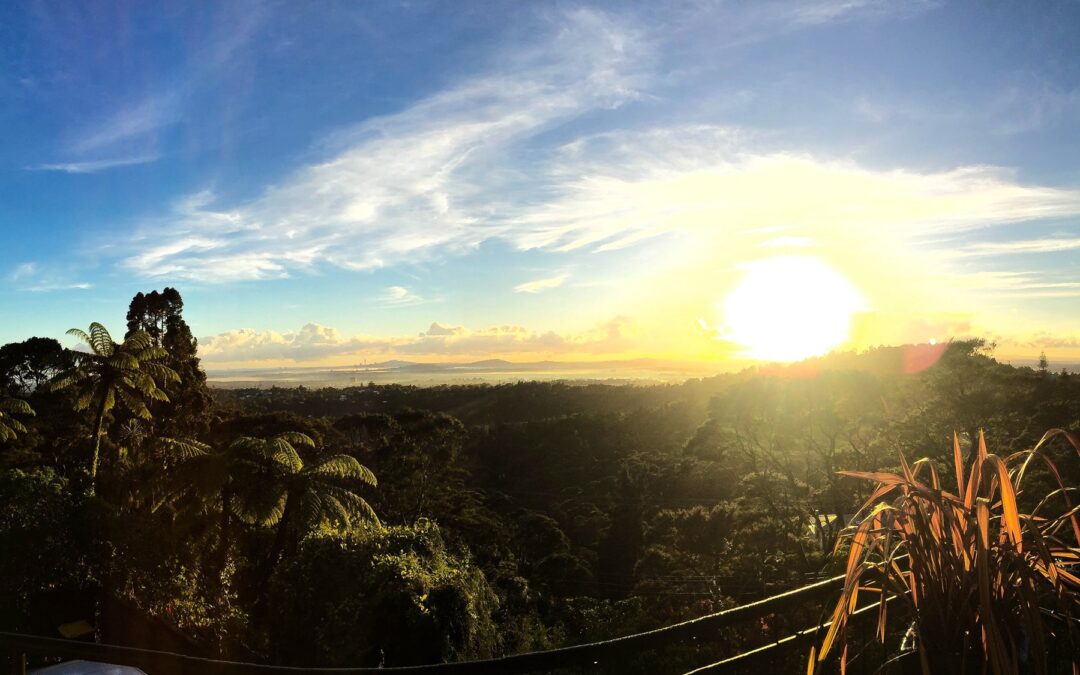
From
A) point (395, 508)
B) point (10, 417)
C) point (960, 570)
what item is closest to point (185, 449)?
point (10, 417)

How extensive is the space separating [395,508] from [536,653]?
2876cm

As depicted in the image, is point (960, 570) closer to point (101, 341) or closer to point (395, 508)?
point (101, 341)

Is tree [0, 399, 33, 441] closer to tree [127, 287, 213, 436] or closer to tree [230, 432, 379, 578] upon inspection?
tree [127, 287, 213, 436]

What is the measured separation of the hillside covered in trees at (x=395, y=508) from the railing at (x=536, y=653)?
0.32 m

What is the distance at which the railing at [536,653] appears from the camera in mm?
1532

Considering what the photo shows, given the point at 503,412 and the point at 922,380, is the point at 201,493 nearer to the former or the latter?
the point at 922,380

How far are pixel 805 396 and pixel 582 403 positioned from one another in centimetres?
6289

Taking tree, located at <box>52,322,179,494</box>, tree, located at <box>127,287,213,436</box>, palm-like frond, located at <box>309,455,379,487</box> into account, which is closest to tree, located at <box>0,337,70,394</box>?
tree, located at <box>127,287,213,436</box>

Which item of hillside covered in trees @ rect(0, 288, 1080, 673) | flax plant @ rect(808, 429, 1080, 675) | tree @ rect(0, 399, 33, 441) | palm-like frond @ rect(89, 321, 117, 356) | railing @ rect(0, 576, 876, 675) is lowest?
hillside covered in trees @ rect(0, 288, 1080, 673)

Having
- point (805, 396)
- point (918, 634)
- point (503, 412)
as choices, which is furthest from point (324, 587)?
point (503, 412)

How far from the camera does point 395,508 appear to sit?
28609 millimetres

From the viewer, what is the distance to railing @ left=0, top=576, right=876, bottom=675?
5.03 ft

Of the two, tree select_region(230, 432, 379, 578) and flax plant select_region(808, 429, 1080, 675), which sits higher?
flax plant select_region(808, 429, 1080, 675)

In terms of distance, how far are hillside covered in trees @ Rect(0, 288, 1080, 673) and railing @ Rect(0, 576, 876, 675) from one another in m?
0.32
